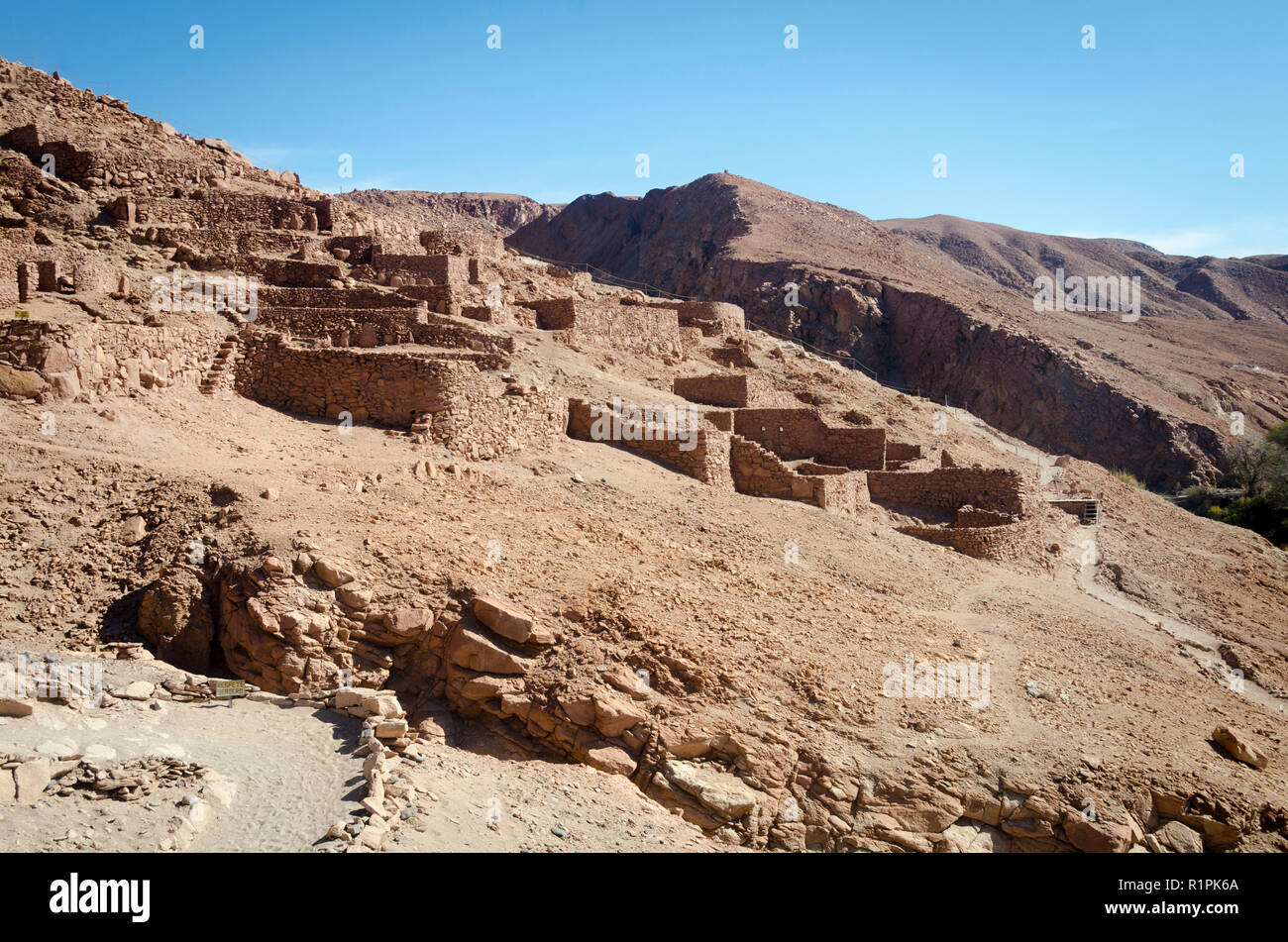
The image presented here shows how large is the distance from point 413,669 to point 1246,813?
7300 millimetres

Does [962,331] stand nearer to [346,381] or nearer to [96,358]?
[346,381]

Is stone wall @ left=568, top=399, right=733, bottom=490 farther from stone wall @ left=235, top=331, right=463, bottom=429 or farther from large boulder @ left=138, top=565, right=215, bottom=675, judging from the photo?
large boulder @ left=138, top=565, right=215, bottom=675

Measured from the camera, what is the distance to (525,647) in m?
8.18

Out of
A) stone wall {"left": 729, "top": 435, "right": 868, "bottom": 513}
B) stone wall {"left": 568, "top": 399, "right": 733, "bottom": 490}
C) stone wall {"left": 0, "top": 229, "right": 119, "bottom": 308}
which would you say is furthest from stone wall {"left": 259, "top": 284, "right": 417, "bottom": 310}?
stone wall {"left": 729, "top": 435, "right": 868, "bottom": 513}

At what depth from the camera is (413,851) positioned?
578 centimetres

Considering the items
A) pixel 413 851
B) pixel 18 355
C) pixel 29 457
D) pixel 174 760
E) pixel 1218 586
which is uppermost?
pixel 18 355

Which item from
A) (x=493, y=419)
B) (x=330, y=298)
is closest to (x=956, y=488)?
(x=493, y=419)

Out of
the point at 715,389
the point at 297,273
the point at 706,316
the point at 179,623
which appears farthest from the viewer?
the point at 706,316

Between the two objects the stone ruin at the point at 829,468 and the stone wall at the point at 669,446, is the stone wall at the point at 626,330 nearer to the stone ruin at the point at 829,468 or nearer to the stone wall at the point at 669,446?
the stone ruin at the point at 829,468

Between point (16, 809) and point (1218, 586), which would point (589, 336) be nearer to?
point (1218, 586)

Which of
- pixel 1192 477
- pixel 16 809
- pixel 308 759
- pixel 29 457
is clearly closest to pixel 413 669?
pixel 308 759

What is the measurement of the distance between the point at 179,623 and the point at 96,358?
4634mm

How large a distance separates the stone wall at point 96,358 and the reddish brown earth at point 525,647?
0.05 metres

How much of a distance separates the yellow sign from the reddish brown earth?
115 mm
